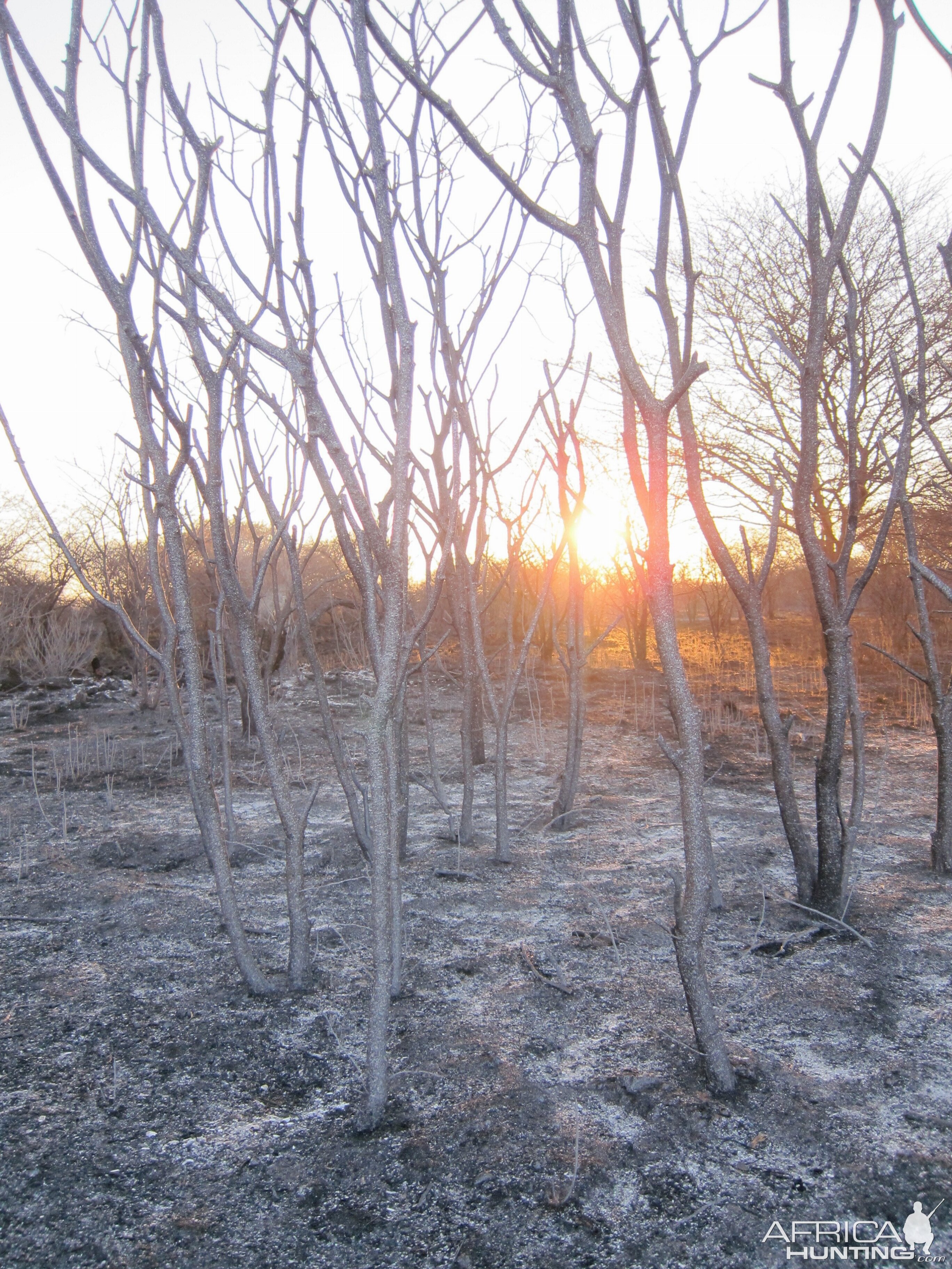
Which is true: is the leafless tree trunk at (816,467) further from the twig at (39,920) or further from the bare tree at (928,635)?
the twig at (39,920)

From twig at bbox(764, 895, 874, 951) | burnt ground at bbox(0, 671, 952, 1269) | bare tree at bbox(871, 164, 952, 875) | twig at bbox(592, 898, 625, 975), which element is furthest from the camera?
bare tree at bbox(871, 164, 952, 875)

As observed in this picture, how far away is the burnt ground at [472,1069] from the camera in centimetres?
139

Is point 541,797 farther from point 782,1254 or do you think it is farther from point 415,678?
point 415,678

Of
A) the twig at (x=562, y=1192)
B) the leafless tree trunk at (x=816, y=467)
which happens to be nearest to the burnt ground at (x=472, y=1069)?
the twig at (x=562, y=1192)

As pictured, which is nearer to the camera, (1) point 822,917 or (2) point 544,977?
(2) point 544,977

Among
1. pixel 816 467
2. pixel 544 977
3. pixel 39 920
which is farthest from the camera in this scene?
pixel 39 920

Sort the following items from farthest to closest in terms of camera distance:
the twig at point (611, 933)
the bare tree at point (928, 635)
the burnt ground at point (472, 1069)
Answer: the bare tree at point (928, 635) < the twig at point (611, 933) < the burnt ground at point (472, 1069)

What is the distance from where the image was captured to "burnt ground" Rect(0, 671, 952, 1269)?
4.56 ft

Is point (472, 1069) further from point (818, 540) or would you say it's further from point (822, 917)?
point (818, 540)

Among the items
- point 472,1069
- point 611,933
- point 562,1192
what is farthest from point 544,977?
point 562,1192

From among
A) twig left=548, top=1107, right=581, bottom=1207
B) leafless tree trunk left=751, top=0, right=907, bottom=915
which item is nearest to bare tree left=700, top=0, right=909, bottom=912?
leafless tree trunk left=751, top=0, right=907, bottom=915

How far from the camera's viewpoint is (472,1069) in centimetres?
186

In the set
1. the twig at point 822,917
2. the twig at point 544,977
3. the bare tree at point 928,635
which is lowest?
the twig at point 544,977

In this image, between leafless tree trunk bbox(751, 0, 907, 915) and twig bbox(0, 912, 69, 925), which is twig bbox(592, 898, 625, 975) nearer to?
leafless tree trunk bbox(751, 0, 907, 915)
